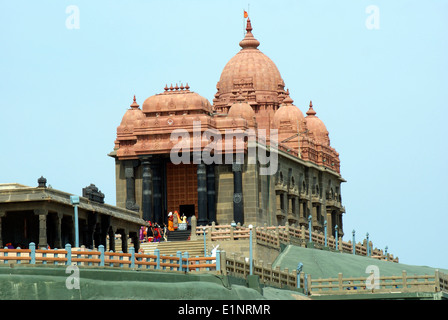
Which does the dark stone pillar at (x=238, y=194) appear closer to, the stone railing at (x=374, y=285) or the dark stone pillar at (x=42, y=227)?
the stone railing at (x=374, y=285)

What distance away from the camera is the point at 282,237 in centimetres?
8919

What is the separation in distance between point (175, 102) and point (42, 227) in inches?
1119

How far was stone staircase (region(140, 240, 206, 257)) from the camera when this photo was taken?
8369cm

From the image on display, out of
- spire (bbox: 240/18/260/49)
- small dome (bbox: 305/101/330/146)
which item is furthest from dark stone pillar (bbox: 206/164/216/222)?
spire (bbox: 240/18/260/49)

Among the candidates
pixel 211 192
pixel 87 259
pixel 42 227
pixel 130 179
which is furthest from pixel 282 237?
pixel 87 259

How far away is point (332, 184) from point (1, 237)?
49.7 metres

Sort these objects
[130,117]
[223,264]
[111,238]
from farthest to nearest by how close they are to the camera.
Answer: [130,117] → [111,238] → [223,264]

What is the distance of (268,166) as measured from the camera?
3863 inches

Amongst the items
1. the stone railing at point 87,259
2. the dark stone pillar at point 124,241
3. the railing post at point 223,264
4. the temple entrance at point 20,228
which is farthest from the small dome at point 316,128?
the stone railing at point 87,259

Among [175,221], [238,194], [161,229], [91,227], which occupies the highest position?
[238,194]

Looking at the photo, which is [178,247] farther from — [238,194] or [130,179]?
[130,179]

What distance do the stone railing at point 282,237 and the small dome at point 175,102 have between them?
798 centimetres

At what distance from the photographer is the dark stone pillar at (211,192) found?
3720 inches
